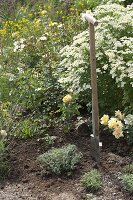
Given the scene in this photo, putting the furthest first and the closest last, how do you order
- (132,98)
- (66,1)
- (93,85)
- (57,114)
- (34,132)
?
1. (66,1)
2. (57,114)
3. (34,132)
4. (132,98)
5. (93,85)

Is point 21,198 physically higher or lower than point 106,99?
lower

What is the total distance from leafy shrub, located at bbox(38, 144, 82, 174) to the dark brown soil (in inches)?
2.6

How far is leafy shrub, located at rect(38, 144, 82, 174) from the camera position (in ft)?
13.7

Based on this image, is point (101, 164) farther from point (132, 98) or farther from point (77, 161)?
point (132, 98)

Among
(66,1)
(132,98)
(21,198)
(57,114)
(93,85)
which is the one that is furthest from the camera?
(66,1)

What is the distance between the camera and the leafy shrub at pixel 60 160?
418cm

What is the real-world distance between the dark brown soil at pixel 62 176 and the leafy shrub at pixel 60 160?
67mm

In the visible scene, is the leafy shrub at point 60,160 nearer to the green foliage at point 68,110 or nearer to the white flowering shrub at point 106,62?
the green foliage at point 68,110

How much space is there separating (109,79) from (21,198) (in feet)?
5.30

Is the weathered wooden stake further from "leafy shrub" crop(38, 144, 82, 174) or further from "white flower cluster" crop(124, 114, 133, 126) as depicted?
"white flower cluster" crop(124, 114, 133, 126)

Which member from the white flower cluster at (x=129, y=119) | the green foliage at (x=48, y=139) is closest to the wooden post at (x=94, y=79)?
the white flower cluster at (x=129, y=119)

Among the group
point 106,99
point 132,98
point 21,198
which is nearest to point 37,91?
point 106,99

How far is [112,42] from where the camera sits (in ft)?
15.2

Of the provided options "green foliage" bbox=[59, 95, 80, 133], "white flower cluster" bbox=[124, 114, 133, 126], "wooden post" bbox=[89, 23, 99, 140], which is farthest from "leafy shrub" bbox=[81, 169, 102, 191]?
"green foliage" bbox=[59, 95, 80, 133]
